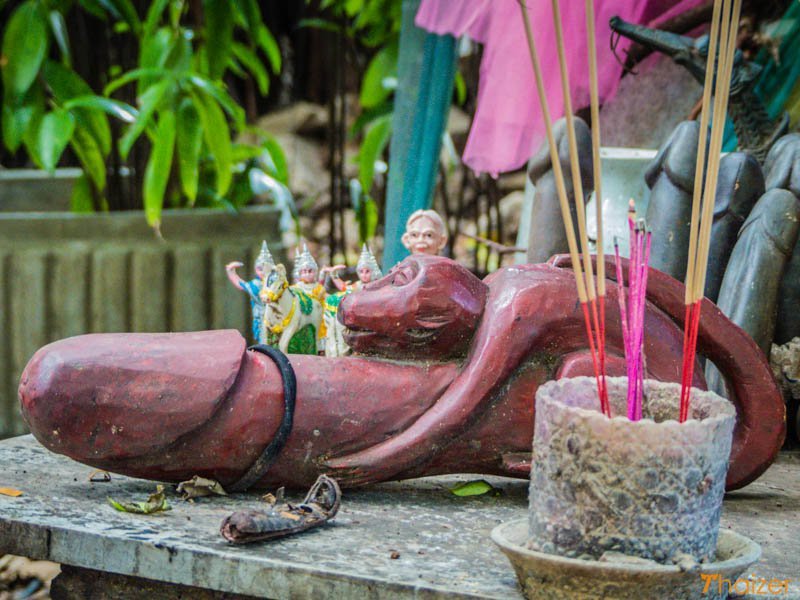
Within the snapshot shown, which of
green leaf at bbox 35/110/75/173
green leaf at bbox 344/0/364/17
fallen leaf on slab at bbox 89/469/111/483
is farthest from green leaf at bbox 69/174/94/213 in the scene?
fallen leaf on slab at bbox 89/469/111/483

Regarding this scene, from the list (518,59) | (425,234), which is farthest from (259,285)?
(518,59)

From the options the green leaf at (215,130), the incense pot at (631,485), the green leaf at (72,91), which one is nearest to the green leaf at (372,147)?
the green leaf at (215,130)

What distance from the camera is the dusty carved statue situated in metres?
1.45

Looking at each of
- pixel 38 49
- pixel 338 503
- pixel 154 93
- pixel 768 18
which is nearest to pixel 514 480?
pixel 338 503

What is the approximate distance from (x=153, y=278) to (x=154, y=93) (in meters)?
0.61

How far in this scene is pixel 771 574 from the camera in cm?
127

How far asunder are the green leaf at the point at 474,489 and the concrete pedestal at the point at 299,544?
2cm

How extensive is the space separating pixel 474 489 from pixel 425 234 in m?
0.48

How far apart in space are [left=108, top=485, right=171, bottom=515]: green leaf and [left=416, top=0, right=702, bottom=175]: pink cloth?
1.27m

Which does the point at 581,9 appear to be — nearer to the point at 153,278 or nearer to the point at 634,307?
the point at 634,307

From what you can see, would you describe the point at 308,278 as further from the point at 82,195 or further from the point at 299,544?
the point at 82,195

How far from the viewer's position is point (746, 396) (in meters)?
1.55

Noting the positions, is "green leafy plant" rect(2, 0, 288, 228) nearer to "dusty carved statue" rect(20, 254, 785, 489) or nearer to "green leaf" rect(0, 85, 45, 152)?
"green leaf" rect(0, 85, 45, 152)

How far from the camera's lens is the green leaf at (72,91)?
3223 mm
